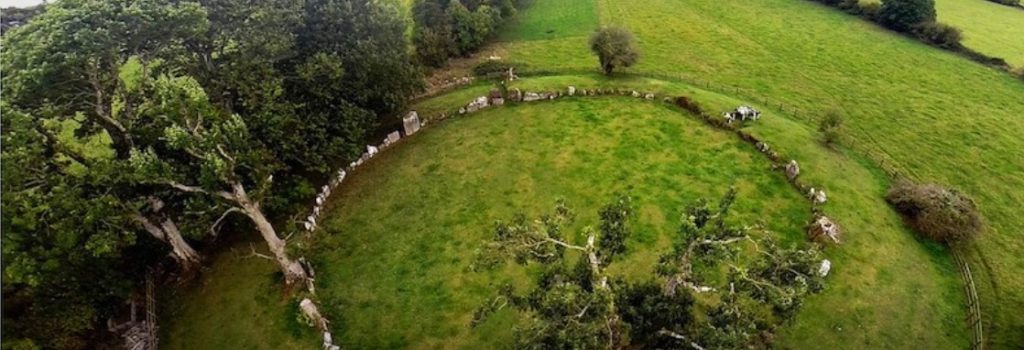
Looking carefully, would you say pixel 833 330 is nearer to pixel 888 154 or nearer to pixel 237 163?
pixel 888 154

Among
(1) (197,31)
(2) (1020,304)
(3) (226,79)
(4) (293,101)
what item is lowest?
(2) (1020,304)

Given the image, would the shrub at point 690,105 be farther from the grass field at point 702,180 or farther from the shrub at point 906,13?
the shrub at point 906,13

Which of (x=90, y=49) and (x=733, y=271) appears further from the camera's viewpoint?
(x=90, y=49)

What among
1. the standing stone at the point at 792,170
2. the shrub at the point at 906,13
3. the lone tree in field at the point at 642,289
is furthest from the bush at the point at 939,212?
the shrub at the point at 906,13

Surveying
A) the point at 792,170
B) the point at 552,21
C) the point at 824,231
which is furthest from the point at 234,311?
the point at 552,21

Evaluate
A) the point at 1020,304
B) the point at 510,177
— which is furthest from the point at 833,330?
the point at 510,177
